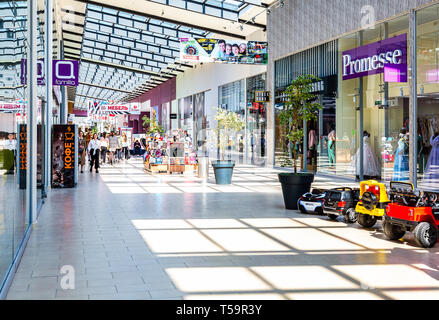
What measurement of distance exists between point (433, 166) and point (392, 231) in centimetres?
546

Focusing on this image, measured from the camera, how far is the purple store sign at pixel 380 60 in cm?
1193

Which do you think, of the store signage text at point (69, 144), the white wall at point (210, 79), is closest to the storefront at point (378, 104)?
the store signage text at point (69, 144)

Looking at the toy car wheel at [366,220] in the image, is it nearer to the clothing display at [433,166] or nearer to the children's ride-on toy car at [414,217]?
the children's ride-on toy car at [414,217]

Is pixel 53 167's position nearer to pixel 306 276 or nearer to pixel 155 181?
pixel 155 181

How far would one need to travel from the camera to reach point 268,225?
730 centimetres

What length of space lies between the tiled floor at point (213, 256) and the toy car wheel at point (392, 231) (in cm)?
11

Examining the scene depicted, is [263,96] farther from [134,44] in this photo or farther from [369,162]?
[134,44]

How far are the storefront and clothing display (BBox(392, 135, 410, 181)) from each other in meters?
0.02

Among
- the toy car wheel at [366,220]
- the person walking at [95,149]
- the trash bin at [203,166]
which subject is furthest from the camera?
the person walking at [95,149]

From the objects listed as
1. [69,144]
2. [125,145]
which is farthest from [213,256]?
[125,145]

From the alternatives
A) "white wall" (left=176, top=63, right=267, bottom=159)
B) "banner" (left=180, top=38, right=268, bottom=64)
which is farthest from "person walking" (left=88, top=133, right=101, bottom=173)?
"white wall" (left=176, top=63, right=267, bottom=159)

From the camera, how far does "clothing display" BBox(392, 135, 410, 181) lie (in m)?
11.9

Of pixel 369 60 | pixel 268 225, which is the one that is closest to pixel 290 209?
pixel 268 225

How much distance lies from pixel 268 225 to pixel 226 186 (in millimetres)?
5910
